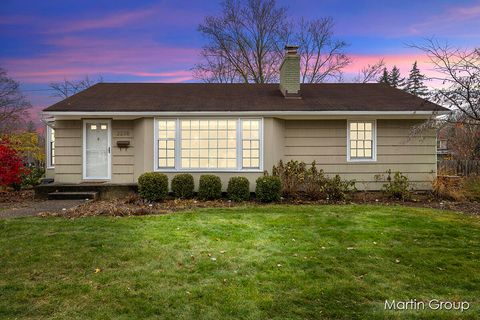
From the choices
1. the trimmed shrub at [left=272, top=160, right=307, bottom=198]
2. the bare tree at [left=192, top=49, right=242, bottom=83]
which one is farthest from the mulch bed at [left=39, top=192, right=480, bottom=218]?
the bare tree at [left=192, top=49, right=242, bottom=83]

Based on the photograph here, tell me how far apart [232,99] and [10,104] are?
2444 centimetres

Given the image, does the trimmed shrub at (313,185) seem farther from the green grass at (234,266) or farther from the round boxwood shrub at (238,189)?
the green grass at (234,266)

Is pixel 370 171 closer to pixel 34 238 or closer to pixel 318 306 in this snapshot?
pixel 318 306

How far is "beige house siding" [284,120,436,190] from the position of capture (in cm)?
1160

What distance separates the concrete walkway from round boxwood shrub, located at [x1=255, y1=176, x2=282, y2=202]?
5202 millimetres

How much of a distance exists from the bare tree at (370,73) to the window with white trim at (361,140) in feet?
57.9

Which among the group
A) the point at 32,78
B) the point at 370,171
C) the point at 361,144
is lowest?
the point at 370,171

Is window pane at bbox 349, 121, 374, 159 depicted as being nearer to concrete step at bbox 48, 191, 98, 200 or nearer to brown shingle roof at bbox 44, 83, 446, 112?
brown shingle roof at bbox 44, 83, 446, 112

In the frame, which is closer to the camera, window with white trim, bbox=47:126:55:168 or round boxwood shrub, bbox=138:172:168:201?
round boxwood shrub, bbox=138:172:168:201

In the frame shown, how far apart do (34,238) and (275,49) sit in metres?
23.6

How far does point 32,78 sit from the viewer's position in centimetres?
2388

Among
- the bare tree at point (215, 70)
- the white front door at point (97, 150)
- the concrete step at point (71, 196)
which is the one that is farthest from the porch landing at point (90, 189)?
the bare tree at point (215, 70)

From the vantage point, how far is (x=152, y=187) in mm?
9812

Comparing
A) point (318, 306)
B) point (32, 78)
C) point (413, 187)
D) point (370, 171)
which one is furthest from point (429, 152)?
point (32, 78)
